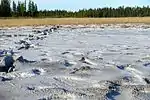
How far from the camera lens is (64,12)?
76.6 meters

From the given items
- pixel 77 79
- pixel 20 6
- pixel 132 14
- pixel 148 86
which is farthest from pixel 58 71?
pixel 132 14

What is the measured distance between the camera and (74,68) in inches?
245

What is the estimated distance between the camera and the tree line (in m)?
65.5

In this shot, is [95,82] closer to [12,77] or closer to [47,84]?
[47,84]

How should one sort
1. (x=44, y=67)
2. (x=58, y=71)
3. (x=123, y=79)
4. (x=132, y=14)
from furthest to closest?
(x=132, y=14) → (x=44, y=67) → (x=58, y=71) → (x=123, y=79)

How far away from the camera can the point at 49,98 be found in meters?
3.94

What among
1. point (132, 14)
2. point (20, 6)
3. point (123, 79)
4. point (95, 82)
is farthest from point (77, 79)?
point (132, 14)

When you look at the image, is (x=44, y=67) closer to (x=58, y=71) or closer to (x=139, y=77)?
(x=58, y=71)

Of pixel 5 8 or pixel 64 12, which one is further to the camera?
pixel 64 12

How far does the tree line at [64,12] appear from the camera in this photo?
65.5m

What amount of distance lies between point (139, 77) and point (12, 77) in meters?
1.86

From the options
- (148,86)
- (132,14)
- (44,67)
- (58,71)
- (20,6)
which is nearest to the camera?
(148,86)

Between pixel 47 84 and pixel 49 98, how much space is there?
83 centimetres

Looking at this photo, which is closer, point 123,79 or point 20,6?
point 123,79
